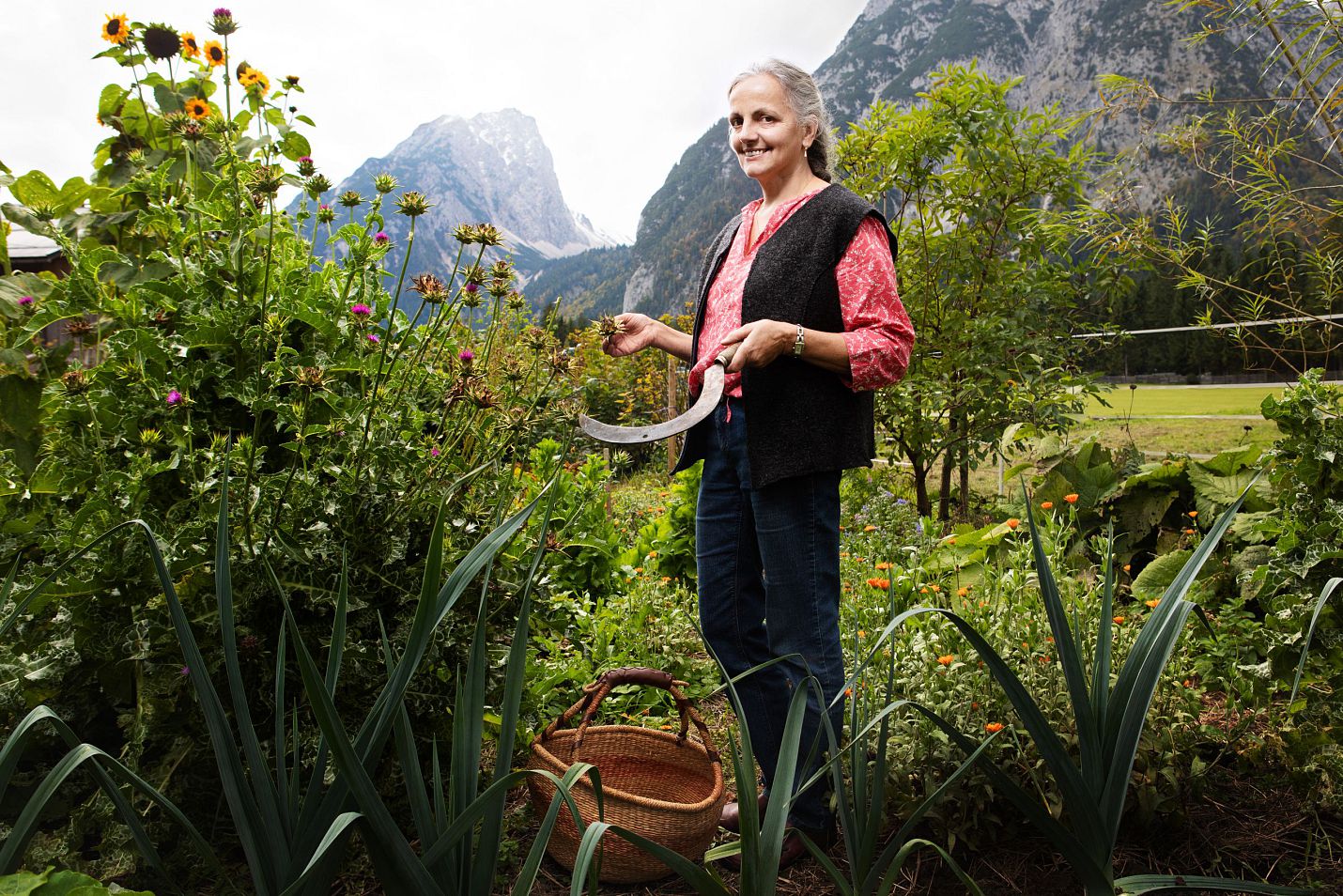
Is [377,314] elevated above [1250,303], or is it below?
above

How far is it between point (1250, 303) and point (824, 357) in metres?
1.57

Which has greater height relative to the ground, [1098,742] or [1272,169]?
[1272,169]

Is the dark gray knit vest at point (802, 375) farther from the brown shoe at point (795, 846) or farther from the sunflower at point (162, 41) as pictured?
the sunflower at point (162, 41)

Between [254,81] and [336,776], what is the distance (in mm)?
1860

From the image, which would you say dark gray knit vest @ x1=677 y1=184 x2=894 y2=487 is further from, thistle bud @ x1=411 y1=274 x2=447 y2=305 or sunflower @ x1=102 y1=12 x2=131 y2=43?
sunflower @ x1=102 y1=12 x2=131 y2=43

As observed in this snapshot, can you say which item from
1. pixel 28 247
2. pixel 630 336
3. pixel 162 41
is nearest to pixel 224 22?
pixel 162 41

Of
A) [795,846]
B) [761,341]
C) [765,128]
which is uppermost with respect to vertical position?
[765,128]

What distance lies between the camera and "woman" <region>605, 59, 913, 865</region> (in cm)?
160

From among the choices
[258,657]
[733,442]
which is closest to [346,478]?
[258,657]

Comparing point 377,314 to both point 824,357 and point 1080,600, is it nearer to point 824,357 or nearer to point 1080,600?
point 824,357

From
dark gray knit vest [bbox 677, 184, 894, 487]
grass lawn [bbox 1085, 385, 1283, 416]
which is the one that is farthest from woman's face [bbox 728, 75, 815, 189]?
grass lawn [bbox 1085, 385, 1283, 416]

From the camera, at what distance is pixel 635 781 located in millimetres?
2016

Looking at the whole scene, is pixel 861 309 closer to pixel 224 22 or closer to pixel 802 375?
pixel 802 375

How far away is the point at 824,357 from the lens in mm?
1556
